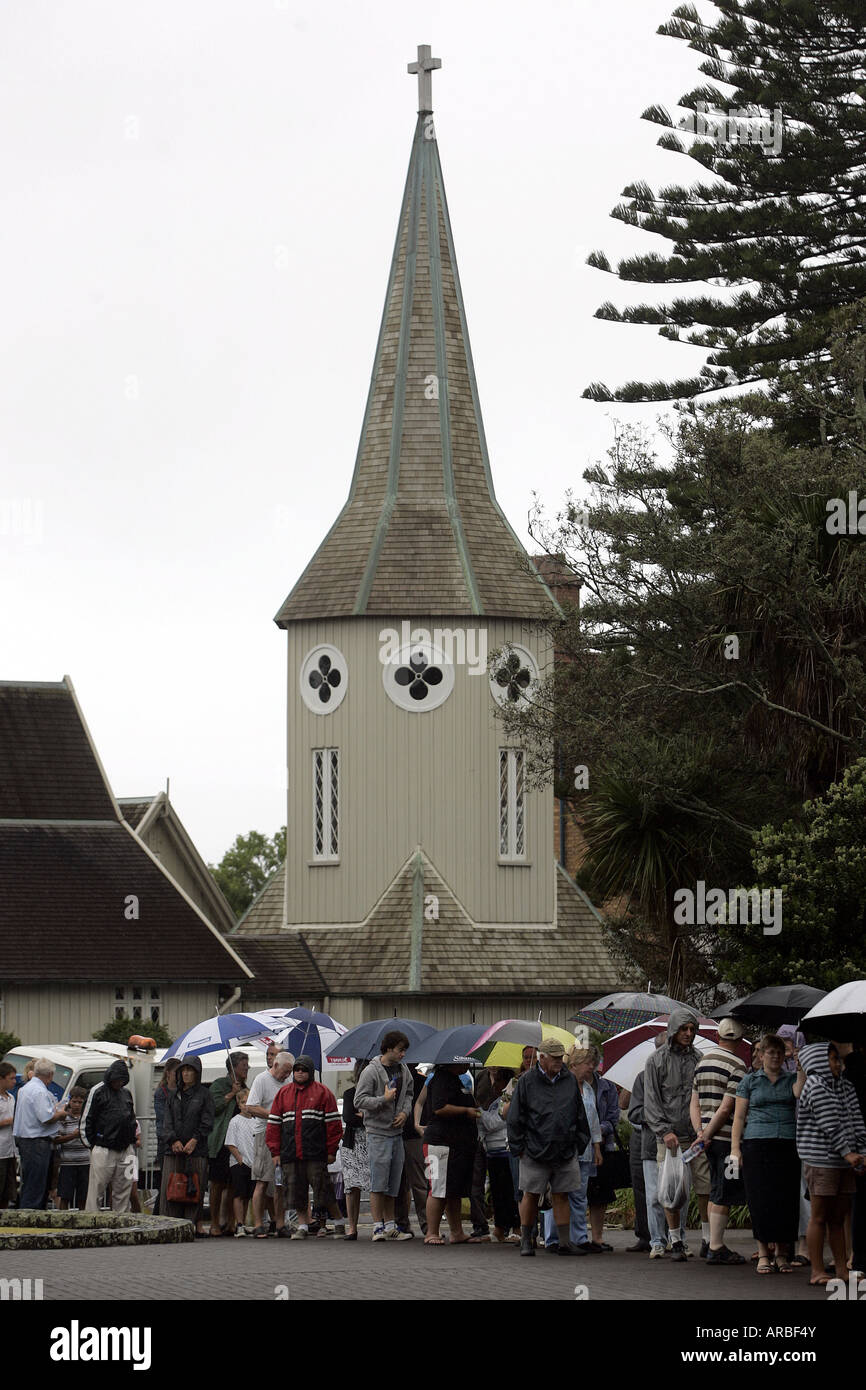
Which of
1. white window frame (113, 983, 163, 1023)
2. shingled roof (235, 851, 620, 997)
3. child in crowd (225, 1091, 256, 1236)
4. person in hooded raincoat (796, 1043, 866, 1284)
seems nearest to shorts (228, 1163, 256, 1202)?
child in crowd (225, 1091, 256, 1236)

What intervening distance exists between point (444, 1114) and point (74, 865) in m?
20.2

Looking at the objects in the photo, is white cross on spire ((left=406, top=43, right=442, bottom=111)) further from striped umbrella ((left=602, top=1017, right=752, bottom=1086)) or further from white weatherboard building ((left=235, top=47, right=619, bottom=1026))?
striped umbrella ((left=602, top=1017, right=752, bottom=1086))

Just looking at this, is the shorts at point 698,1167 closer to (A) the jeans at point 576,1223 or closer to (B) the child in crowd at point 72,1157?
(A) the jeans at point 576,1223

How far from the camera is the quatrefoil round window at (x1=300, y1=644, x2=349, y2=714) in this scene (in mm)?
40906

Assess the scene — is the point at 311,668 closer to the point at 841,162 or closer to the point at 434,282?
the point at 434,282

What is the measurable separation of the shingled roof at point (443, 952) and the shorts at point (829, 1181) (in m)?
23.4

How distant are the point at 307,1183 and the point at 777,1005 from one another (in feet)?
16.3

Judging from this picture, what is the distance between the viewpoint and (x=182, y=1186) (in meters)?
21.2

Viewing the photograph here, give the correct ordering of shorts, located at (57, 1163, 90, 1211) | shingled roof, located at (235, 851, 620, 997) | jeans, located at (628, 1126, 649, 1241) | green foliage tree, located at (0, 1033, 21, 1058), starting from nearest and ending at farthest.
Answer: jeans, located at (628, 1126, 649, 1241) → shorts, located at (57, 1163, 90, 1211) → green foliage tree, located at (0, 1033, 21, 1058) → shingled roof, located at (235, 851, 620, 997)

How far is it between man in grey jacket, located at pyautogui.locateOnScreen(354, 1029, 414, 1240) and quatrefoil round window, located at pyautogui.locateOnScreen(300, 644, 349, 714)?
69.5 feet

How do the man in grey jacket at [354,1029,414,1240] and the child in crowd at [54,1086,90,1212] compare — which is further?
the child in crowd at [54,1086,90,1212]
